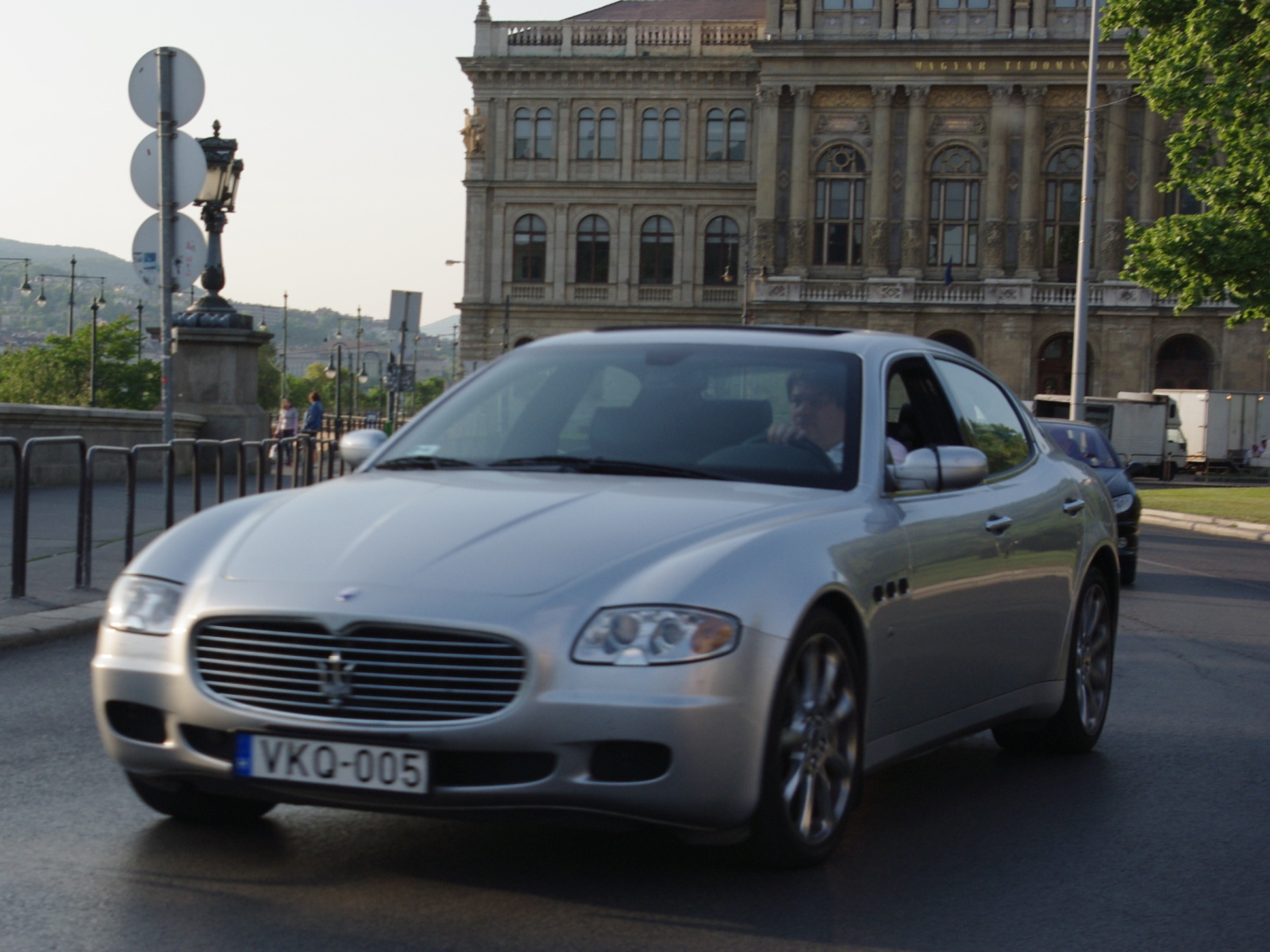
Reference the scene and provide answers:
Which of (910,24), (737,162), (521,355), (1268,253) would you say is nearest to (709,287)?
(737,162)

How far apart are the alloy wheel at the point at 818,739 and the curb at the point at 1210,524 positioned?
20236mm

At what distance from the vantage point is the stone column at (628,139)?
266ft

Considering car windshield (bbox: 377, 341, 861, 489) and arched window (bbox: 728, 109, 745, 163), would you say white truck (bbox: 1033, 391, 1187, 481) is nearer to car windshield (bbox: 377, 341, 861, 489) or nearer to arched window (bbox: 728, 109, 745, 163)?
arched window (bbox: 728, 109, 745, 163)

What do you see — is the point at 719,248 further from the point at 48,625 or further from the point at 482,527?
the point at 482,527

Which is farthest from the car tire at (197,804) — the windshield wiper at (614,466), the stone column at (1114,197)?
the stone column at (1114,197)

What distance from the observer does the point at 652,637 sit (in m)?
4.12

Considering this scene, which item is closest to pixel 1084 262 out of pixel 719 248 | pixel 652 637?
pixel 652 637

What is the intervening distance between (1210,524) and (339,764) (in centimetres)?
2395

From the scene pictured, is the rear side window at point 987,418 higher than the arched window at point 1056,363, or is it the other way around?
the arched window at point 1056,363

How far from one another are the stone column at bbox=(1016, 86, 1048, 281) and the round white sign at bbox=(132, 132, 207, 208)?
63.0 metres

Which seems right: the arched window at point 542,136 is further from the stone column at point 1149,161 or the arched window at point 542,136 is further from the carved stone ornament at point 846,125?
the stone column at point 1149,161

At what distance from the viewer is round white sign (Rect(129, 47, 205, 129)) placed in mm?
11836

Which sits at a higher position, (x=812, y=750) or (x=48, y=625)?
(x=812, y=750)

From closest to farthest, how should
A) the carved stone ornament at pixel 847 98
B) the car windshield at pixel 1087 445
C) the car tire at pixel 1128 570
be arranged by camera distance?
the car tire at pixel 1128 570 < the car windshield at pixel 1087 445 < the carved stone ornament at pixel 847 98
